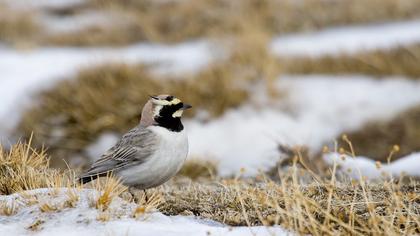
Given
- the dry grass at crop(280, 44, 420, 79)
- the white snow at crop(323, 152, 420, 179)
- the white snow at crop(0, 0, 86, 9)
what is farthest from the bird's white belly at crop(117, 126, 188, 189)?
the white snow at crop(0, 0, 86, 9)

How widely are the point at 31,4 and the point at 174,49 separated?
5645 mm

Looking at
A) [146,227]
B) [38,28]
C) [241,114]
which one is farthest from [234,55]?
[146,227]

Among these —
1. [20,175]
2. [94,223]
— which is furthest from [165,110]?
[94,223]

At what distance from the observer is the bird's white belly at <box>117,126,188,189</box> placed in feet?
16.4

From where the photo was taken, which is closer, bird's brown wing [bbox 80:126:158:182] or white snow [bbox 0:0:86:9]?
bird's brown wing [bbox 80:126:158:182]

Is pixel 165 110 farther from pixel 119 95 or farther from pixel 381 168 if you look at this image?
pixel 119 95

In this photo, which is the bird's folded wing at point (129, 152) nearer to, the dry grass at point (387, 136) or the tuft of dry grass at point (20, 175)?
the tuft of dry grass at point (20, 175)

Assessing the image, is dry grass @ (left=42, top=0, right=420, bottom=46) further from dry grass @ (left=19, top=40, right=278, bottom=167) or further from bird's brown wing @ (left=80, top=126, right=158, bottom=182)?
bird's brown wing @ (left=80, top=126, right=158, bottom=182)

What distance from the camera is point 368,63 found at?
11.7 metres

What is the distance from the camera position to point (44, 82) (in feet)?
38.4

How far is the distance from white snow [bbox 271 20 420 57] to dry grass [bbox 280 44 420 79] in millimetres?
285

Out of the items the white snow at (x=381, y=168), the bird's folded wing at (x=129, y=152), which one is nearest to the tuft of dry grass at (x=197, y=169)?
the white snow at (x=381, y=168)

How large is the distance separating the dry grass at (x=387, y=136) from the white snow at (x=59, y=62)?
2.81 meters

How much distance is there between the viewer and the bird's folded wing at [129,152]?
510cm
